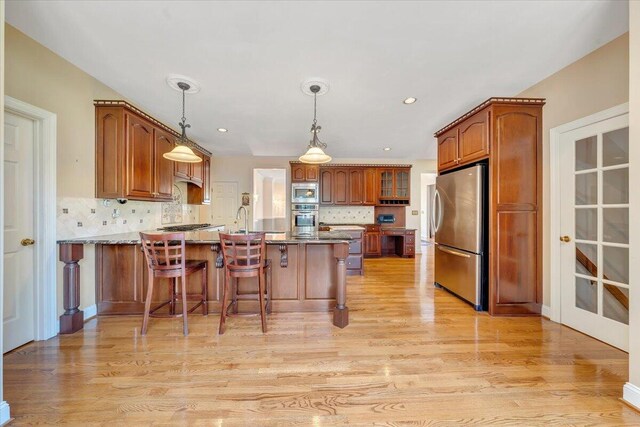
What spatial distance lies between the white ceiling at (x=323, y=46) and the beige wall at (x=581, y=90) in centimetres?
11

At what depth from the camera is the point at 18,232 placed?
2.15m

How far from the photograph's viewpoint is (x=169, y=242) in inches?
93.5

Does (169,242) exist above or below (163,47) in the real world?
below

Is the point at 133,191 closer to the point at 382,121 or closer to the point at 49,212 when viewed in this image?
the point at 49,212

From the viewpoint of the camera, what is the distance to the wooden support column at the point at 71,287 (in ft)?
7.77

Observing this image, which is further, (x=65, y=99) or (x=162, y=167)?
(x=162, y=167)

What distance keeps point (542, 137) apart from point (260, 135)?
411 centimetres

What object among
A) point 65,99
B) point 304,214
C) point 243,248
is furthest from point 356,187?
point 65,99

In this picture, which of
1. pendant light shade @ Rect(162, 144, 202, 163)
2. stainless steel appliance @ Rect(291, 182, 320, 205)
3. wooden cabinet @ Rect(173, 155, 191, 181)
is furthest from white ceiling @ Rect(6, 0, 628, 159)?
stainless steel appliance @ Rect(291, 182, 320, 205)

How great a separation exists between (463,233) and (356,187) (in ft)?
11.3

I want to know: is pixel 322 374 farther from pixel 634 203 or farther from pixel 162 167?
pixel 162 167

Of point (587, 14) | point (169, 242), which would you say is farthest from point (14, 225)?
point (587, 14)

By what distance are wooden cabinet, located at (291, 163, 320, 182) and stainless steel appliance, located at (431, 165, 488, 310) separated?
115 inches

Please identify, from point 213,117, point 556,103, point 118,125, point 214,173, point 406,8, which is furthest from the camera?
point 214,173
